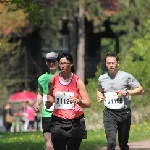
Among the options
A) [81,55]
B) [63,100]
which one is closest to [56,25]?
[81,55]

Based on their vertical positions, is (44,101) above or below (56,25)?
below

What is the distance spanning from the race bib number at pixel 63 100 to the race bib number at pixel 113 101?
219 cm

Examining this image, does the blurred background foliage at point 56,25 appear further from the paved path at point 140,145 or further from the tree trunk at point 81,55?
the paved path at point 140,145

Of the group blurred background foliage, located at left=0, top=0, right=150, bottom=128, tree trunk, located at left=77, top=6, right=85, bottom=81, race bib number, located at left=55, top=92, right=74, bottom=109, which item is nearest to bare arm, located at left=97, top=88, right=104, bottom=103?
race bib number, located at left=55, top=92, right=74, bottom=109

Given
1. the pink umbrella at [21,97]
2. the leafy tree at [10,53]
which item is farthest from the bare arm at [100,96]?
the pink umbrella at [21,97]

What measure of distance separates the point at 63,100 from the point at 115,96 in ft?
7.48

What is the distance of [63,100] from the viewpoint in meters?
11.0

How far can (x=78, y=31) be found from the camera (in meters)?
44.6

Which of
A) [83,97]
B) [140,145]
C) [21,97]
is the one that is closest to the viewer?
[83,97]

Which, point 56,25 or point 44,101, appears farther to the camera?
point 56,25

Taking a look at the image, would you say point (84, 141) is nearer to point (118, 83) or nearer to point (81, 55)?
point (118, 83)

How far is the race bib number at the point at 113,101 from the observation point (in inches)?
520

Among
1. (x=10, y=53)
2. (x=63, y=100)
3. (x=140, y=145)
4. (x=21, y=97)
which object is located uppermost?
(x=10, y=53)

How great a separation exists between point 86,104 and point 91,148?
6515mm
